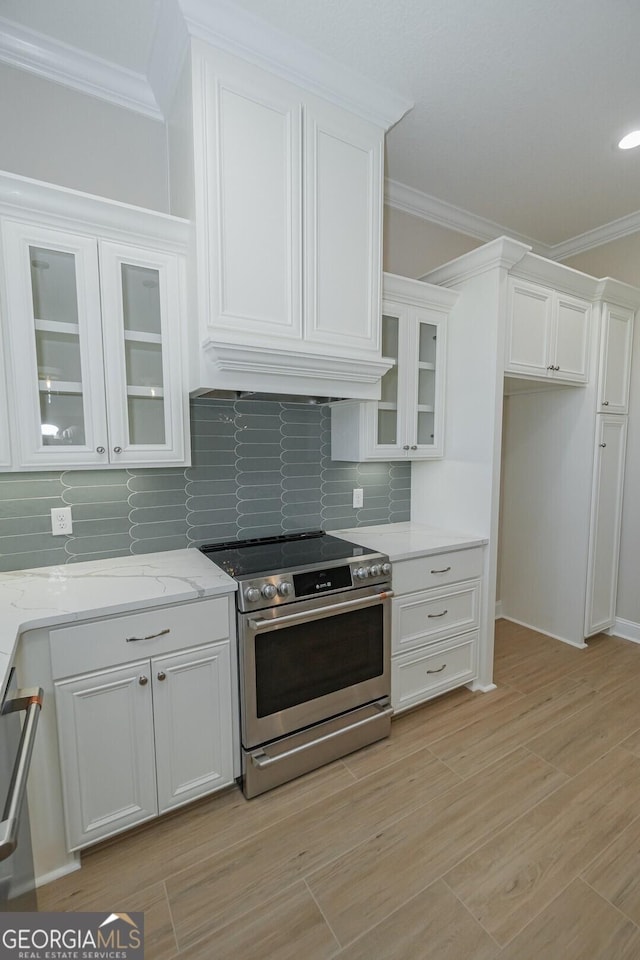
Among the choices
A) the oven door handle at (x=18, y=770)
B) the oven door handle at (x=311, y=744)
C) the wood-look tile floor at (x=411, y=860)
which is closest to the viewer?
the oven door handle at (x=18, y=770)

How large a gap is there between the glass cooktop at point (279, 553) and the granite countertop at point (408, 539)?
166 mm

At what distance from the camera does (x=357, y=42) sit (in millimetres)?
1744

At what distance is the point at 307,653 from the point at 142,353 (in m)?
1.46

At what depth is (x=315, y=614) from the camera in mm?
1889

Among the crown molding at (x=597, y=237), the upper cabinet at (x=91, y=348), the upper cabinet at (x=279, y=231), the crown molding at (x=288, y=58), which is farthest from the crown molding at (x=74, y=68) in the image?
the crown molding at (x=597, y=237)

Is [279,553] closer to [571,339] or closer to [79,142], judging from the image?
[79,142]

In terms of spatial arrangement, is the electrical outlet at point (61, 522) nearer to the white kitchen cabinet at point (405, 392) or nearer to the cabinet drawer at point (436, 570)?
the white kitchen cabinet at point (405, 392)

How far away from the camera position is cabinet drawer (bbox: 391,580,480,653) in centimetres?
227

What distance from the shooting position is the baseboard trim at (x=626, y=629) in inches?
129

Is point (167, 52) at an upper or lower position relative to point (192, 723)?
upper

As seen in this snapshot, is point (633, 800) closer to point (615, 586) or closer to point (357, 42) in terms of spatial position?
point (615, 586)

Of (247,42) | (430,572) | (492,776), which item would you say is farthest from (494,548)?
(247,42)

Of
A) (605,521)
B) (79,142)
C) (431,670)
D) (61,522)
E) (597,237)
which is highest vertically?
(597,237)

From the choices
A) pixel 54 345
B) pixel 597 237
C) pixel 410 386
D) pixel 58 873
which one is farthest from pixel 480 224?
pixel 58 873
